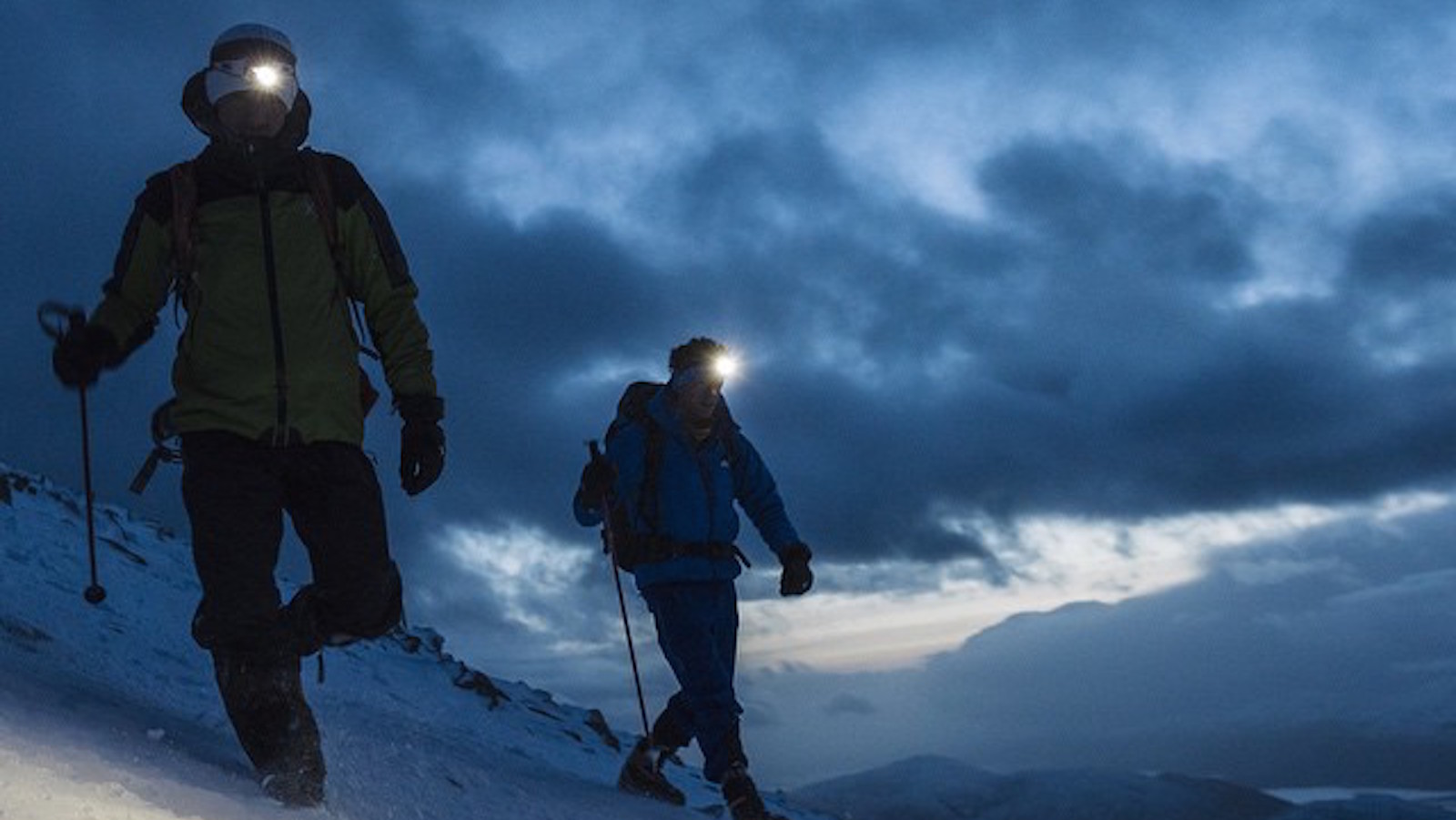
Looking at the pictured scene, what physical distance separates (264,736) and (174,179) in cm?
211

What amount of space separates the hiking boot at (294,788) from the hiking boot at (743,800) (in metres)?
3.21

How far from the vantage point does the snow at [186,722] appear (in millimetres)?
3418

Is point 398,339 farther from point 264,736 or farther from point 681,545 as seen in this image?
point 681,545

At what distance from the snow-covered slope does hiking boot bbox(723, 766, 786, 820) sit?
325mm

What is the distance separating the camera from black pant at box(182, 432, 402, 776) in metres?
4.09

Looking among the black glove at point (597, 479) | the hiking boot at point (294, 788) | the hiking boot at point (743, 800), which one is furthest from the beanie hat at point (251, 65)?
the hiking boot at point (743, 800)

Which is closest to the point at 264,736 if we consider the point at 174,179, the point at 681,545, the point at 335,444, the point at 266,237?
the point at 335,444

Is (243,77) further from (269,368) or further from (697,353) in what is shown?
(697,353)

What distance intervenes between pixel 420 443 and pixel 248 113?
144cm

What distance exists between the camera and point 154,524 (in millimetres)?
17094

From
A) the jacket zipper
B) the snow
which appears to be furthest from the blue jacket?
the jacket zipper

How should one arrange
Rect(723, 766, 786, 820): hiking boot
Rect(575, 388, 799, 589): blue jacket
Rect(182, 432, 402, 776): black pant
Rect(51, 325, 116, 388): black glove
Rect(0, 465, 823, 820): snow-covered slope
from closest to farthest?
Rect(0, 465, 823, 820): snow-covered slope < Rect(182, 432, 402, 776): black pant < Rect(51, 325, 116, 388): black glove < Rect(723, 766, 786, 820): hiking boot < Rect(575, 388, 799, 589): blue jacket

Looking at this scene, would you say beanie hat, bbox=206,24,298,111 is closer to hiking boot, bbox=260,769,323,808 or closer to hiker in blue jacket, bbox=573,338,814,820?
hiking boot, bbox=260,769,323,808

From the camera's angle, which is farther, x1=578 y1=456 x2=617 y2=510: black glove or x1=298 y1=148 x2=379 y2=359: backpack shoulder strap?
x1=578 y1=456 x2=617 y2=510: black glove
